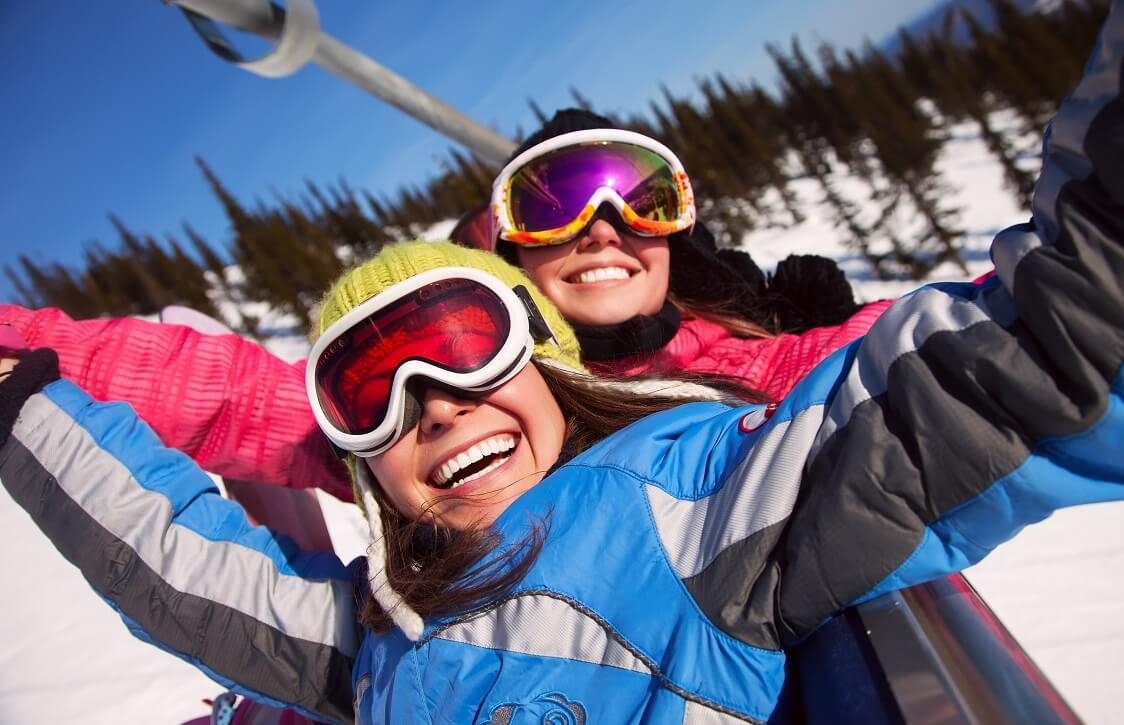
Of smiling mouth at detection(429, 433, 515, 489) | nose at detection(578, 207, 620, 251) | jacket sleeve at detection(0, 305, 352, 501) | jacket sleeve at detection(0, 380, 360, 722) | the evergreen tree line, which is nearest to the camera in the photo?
smiling mouth at detection(429, 433, 515, 489)

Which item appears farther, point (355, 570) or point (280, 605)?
point (355, 570)

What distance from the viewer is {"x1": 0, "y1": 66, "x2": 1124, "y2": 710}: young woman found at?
796 millimetres

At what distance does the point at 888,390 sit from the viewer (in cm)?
91

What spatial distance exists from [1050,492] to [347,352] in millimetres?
1655

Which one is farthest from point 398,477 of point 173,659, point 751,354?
point 173,659

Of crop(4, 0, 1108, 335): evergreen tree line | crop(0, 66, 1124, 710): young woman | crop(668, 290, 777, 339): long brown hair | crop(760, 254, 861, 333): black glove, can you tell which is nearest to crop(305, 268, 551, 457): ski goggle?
crop(0, 66, 1124, 710): young woman

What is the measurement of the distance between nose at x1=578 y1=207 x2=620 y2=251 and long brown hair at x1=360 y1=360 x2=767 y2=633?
87cm

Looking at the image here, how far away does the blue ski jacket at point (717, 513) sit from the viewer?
2.51 feet

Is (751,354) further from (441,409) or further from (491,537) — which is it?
(491,537)

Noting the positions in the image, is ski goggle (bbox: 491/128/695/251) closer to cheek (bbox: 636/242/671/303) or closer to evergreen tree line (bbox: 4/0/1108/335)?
cheek (bbox: 636/242/671/303)

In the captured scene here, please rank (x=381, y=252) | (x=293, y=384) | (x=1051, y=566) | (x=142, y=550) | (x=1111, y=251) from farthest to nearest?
(x=1051, y=566), (x=293, y=384), (x=381, y=252), (x=142, y=550), (x=1111, y=251)

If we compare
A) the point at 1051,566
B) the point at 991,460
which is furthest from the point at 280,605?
the point at 1051,566

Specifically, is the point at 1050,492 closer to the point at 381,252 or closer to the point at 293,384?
the point at 381,252

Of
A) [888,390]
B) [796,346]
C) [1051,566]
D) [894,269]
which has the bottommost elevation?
[894,269]
